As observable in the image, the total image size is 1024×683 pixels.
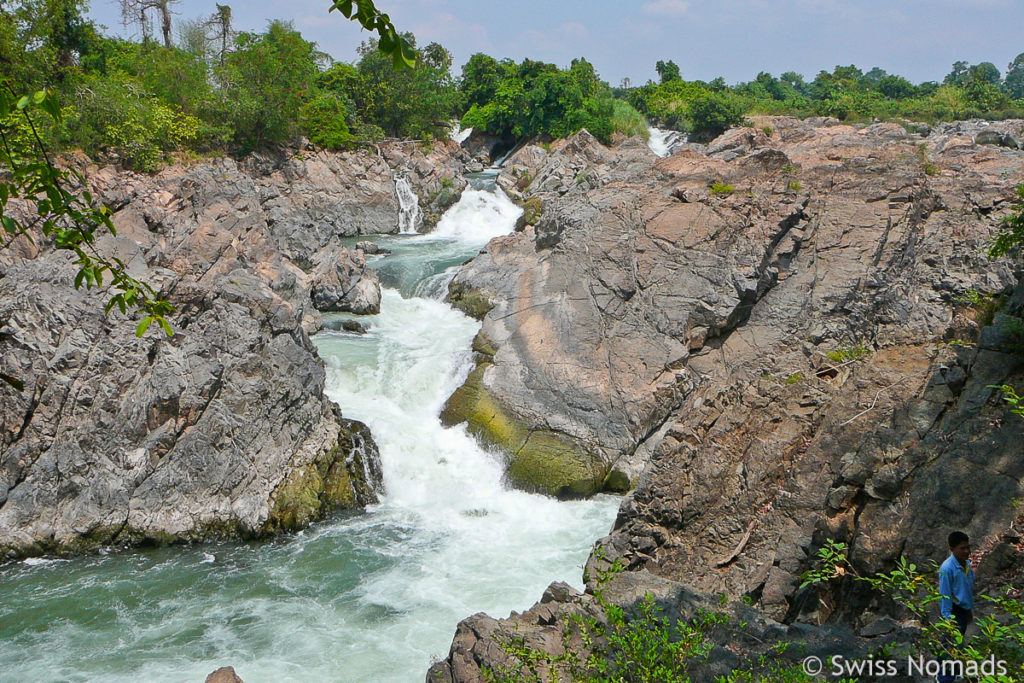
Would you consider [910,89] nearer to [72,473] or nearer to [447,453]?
[447,453]

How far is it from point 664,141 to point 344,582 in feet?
138

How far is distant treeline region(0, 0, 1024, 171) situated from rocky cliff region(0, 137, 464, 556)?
6.15m

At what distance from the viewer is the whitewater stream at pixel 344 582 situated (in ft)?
35.2

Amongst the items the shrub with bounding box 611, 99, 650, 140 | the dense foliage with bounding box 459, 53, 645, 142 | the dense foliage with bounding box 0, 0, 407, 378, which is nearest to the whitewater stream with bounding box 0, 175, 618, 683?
the dense foliage with bounding box 0, 0, 407, 378

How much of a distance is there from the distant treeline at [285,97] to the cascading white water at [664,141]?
1.11m

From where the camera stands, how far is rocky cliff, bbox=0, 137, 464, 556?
13922mm

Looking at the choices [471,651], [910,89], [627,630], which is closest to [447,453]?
[471,651]

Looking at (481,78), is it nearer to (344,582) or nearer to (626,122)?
(626,122)

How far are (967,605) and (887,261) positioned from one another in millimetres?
13209

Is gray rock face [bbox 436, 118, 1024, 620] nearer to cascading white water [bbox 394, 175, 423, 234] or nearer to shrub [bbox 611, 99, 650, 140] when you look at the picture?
cascading white water [bbox 394, 175, 423, 234]

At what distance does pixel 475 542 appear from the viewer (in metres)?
14.0


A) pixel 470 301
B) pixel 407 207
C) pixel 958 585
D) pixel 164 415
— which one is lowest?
pixel 164 415

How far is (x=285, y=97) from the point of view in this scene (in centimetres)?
3291

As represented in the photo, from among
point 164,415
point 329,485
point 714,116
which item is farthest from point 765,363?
point 714,116
